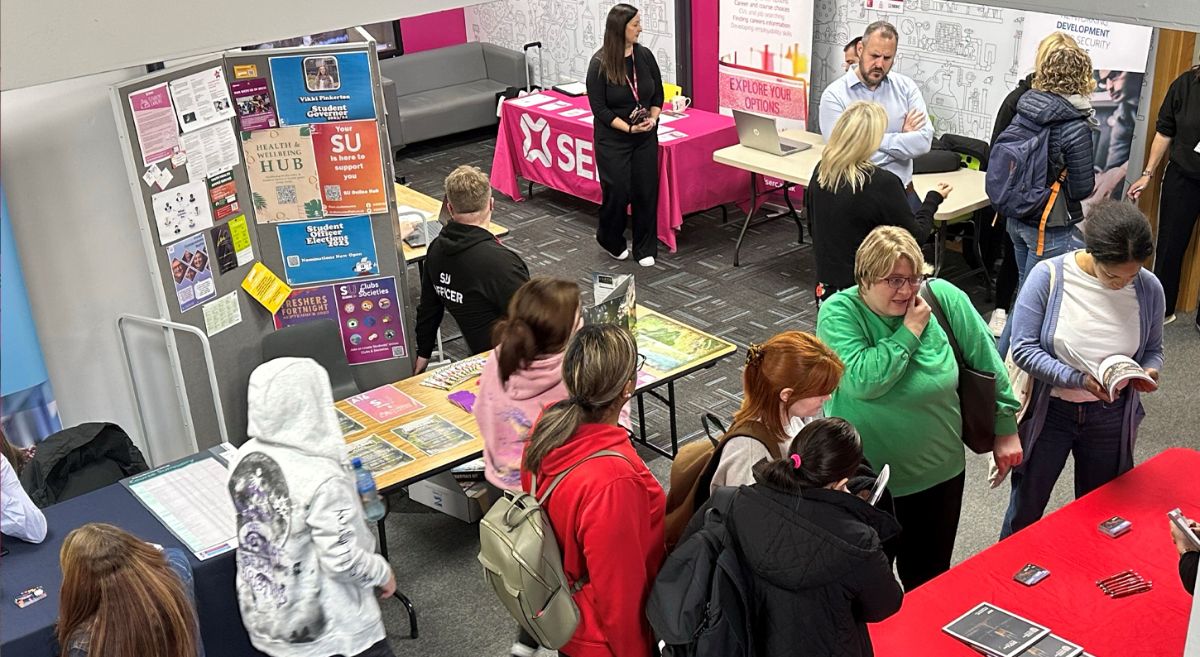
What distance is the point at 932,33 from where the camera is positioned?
7020 mm

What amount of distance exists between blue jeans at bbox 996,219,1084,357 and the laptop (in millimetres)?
1750

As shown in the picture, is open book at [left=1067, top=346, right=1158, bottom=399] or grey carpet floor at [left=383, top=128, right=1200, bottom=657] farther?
grey carpet floor at [left=383, top=128, right=1200, bottom=657]

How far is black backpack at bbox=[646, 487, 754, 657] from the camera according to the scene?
244cm

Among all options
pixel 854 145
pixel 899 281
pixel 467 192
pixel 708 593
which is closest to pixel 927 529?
pixel 899 281

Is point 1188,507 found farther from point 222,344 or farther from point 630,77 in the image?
point 630,77

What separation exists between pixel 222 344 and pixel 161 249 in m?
0.57

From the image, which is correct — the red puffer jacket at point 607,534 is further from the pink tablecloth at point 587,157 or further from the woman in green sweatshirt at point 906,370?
the pink tablecloth at point 587,157

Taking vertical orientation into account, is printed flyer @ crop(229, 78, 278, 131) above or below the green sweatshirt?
above

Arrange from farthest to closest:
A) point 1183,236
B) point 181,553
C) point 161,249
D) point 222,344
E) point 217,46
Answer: point 1183,236
point 222,344
point 161,249
point 181,553
point 217,46

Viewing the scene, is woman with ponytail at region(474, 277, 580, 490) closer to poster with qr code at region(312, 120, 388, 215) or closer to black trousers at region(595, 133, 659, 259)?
poster with qr code at region(312, 120, 388, 215)

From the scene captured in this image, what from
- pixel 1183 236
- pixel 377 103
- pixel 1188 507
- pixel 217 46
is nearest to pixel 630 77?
pixel 377 103

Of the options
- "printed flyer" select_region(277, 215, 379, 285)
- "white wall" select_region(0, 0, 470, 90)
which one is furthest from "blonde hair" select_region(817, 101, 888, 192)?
"white wall" select_region(0, 0, 470, 90)

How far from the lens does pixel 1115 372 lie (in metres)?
3.21

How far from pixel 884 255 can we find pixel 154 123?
9.04 ft
